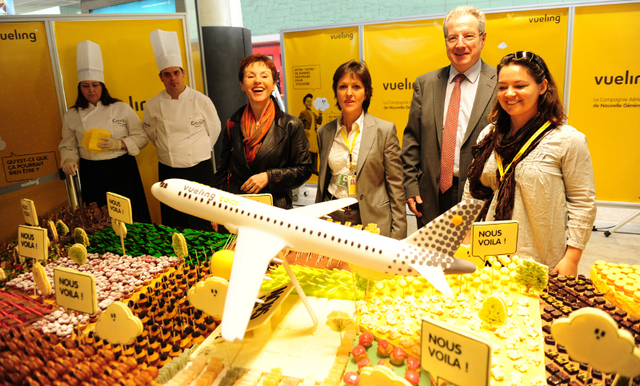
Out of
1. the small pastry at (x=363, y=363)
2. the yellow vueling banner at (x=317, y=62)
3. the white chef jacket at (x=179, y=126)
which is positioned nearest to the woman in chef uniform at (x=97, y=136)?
the white chef jacket at (x=179, y=126)

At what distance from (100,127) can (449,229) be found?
3158 mm

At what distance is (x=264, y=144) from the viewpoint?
2904mm

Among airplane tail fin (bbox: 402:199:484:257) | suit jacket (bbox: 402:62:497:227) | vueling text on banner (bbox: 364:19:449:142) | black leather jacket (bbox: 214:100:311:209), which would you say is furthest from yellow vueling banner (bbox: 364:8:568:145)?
airplane tail fin (bbox: 402:199:484:257)

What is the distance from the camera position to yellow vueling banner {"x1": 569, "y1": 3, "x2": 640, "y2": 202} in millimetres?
4539

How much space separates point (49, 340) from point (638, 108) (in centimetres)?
567

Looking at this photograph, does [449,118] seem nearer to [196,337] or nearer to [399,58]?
[196,337]

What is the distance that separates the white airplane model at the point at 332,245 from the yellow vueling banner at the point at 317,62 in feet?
14.2

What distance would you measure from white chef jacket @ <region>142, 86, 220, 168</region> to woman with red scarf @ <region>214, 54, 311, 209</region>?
32.9 inches

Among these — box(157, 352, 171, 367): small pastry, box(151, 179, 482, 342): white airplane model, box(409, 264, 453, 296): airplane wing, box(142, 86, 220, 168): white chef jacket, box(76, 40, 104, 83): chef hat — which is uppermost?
box(76, 40, 104, 83): chef hat

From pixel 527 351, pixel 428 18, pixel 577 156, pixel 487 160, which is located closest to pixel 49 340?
pixel 527 351

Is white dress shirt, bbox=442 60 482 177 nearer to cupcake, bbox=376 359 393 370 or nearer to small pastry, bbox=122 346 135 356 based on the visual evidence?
cupcake, bbox=376 359 393 370

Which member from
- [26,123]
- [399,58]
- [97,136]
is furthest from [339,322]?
[399,58]

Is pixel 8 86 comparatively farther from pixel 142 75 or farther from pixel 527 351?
pixel 527 351

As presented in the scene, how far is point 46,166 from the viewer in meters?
3.75
